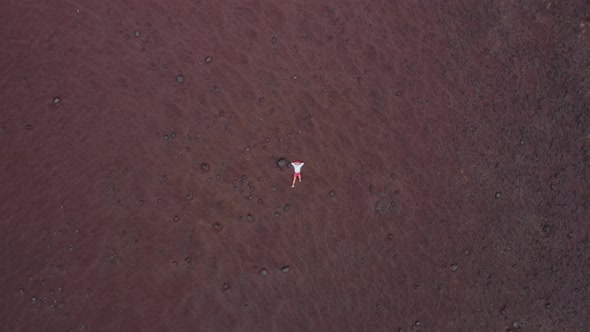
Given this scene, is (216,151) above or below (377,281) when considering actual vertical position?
above

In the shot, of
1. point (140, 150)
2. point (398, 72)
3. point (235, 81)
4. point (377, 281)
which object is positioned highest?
point (398, 72)

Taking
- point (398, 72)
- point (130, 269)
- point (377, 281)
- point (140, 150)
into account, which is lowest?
point (130, 269)

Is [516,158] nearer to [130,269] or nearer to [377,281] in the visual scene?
[377,281]

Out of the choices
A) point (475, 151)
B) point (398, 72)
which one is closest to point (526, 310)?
point (475, 151)

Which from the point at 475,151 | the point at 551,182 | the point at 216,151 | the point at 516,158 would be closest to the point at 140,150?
the point at 216,151

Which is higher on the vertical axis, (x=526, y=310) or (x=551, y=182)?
(x=551, y=182)

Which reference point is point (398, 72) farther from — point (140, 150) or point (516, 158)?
point (140, 150)
